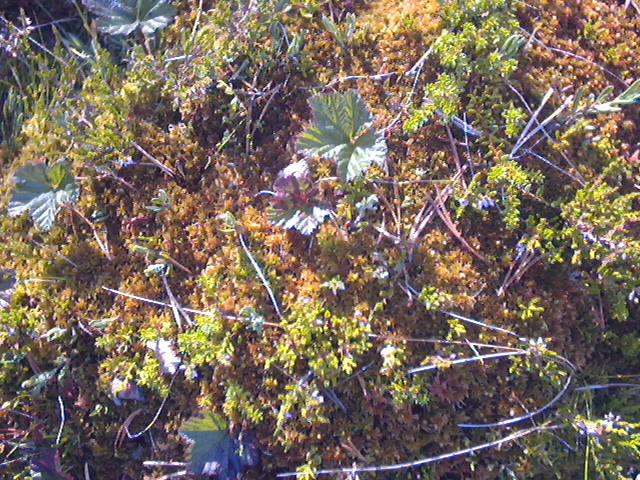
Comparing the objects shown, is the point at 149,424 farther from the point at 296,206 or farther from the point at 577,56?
the point at 577,56

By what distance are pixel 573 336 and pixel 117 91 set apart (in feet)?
10.3

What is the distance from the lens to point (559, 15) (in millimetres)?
3557

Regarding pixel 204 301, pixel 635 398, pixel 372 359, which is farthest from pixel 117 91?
pixel 635 398

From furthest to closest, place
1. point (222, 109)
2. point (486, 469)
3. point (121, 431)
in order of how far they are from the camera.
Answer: point (222, 109) < point (121, 431) < point (486, 469)

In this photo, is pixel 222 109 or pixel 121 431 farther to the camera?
pixel 222 109

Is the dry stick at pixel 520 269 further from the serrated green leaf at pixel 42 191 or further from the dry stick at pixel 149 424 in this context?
the serrated green leaf at pixel 42 191

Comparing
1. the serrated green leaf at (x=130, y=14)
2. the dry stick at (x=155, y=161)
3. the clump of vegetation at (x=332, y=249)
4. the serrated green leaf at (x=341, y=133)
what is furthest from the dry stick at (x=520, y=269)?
the serrated green leaf at (x=130, y=14)

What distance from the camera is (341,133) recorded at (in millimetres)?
3082

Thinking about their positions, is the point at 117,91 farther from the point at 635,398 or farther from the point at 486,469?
the point at 635,398

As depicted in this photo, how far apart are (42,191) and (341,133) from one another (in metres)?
1.77

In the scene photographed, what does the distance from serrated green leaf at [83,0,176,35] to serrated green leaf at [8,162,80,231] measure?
3.20ft

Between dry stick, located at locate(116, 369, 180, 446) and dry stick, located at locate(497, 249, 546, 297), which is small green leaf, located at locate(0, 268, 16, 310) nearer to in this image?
dry stick, located at locate(116, 369, 180, 446)

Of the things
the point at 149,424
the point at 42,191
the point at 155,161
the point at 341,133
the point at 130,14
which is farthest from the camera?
the point at 130,14

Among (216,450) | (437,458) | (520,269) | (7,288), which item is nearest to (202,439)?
(216,450)
